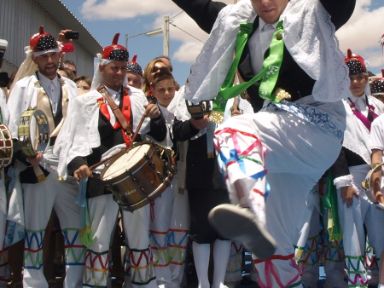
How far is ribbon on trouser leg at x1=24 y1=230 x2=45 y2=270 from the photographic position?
422 centimetres

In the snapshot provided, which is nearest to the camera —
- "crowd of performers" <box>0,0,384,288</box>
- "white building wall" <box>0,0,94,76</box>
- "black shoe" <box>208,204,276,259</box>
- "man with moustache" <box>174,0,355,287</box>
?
"black shoe" <box>208,204,276,259</box>

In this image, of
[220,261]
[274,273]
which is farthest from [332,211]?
[274,273]

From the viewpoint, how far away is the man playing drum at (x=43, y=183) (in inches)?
166

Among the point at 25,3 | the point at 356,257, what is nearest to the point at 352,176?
the point at 356,257

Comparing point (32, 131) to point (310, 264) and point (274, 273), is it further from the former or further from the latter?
point (310, 264)

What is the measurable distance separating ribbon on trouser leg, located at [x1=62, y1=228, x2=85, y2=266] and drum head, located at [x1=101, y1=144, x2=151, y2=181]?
0.74 metres

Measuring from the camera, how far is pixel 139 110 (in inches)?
173

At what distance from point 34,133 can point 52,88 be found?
0.52m

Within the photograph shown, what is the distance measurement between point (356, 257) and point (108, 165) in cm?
199

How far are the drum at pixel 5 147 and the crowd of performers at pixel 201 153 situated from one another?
0.01 m

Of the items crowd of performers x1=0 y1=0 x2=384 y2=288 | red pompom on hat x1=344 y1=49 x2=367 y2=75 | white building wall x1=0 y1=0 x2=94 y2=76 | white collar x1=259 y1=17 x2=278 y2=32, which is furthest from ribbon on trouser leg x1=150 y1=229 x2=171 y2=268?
white building wall x1=0 y1=0 x2=94 y2=76

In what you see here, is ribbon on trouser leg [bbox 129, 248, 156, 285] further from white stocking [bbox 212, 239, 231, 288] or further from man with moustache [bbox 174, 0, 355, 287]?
man with moustache [bbox 174, 0, 355, 287]

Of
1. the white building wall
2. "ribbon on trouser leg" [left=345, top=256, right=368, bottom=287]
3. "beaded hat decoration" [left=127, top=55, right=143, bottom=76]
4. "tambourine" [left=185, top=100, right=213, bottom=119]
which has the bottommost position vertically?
"ribbon on trouser leg" [left=345, top=256, right=368, bottom=287]

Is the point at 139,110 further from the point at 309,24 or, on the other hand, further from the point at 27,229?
the point at 309,24
